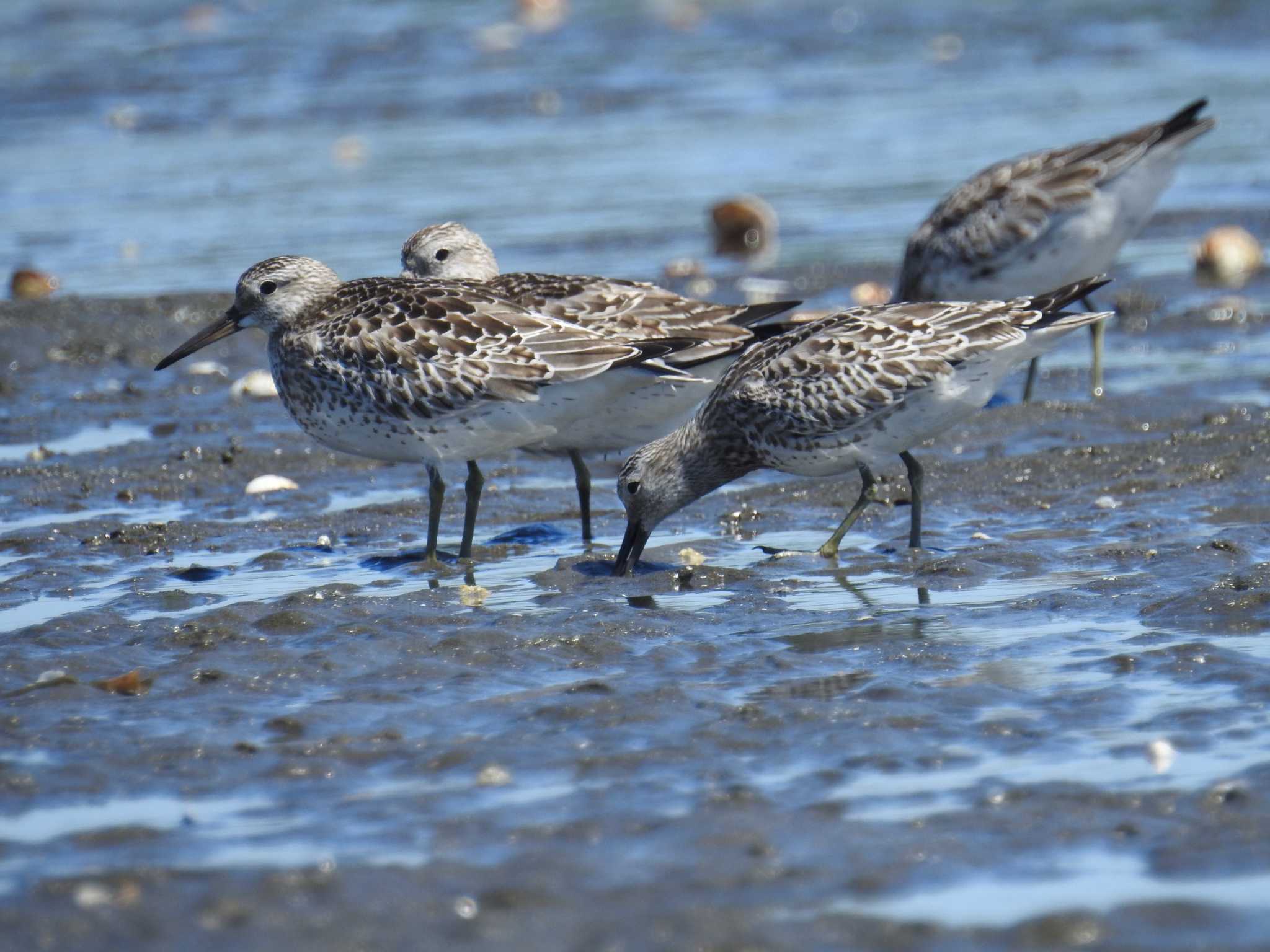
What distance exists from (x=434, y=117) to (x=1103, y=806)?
20148mm

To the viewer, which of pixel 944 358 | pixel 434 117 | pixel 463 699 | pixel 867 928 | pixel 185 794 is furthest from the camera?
pixel 434 117

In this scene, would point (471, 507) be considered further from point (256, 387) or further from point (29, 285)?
point (29, 285)

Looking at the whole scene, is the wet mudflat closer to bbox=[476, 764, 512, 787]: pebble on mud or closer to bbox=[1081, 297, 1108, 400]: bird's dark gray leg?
bbox=[476, 764, 512, 787]: pebble on mud

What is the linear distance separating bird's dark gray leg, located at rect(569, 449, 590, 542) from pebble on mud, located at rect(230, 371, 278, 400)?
335 cm

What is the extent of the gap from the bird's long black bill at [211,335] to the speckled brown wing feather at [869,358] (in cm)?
273

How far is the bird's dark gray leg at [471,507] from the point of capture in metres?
8.59

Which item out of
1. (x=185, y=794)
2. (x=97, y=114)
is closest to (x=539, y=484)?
(x=185, y=794)

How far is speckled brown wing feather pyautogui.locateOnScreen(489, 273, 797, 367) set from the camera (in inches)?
351

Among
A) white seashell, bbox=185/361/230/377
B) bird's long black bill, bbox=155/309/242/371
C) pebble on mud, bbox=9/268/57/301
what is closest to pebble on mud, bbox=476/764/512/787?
bird's long black bill, bbox=155/309/242/371

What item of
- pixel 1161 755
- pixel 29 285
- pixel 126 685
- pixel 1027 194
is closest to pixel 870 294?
pixel 1027 194

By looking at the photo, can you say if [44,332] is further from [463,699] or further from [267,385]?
[463,699]

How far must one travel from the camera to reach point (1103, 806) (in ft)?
16.2

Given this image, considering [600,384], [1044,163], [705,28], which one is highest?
[705,28]

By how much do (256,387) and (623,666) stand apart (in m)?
6.27
